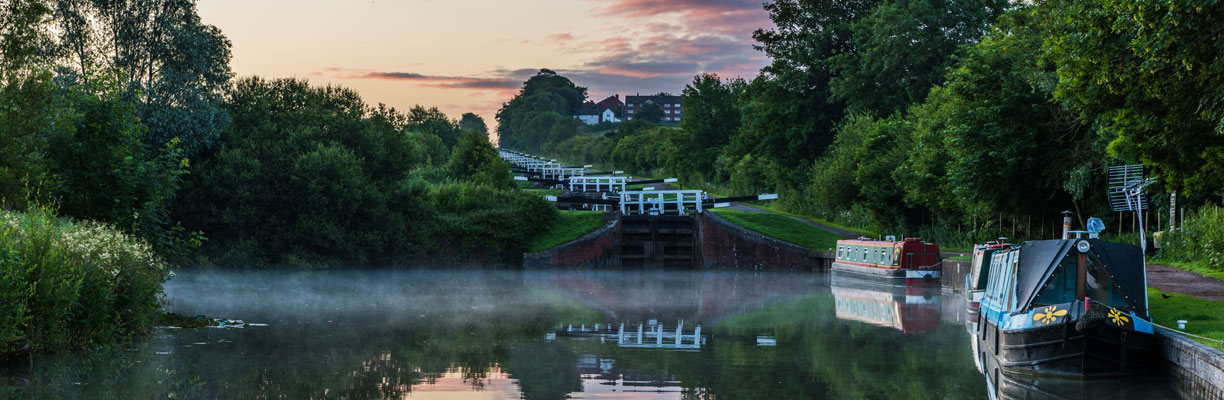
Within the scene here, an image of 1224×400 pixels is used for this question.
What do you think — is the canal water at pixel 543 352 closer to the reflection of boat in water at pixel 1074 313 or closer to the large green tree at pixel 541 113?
the reflection of boat in water at pixel 1074 313

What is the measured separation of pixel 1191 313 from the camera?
14570mm

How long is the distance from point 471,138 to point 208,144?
891 inches

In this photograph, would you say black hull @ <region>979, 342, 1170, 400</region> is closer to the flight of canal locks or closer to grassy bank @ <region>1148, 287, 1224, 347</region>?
the flight of canal locks

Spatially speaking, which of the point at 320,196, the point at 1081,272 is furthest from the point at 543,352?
the point at 320,196

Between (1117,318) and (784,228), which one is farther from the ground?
(784,228)

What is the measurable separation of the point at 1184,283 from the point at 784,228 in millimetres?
22983

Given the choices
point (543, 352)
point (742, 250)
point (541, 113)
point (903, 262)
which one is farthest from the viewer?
point (541, 113)

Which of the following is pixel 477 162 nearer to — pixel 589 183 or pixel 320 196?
pixel 589 183

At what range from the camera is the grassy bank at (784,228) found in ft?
132

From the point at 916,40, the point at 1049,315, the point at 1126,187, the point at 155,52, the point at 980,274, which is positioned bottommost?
the point at 980,274

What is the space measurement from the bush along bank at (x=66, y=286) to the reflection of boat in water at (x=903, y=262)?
20687 mm

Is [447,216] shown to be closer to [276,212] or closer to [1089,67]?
[276,212]

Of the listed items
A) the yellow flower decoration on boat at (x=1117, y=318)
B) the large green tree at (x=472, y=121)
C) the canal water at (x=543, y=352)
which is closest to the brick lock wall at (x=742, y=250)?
the canal water at (x=543, y=352)

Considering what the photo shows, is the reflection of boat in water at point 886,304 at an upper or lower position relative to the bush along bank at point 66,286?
lower
